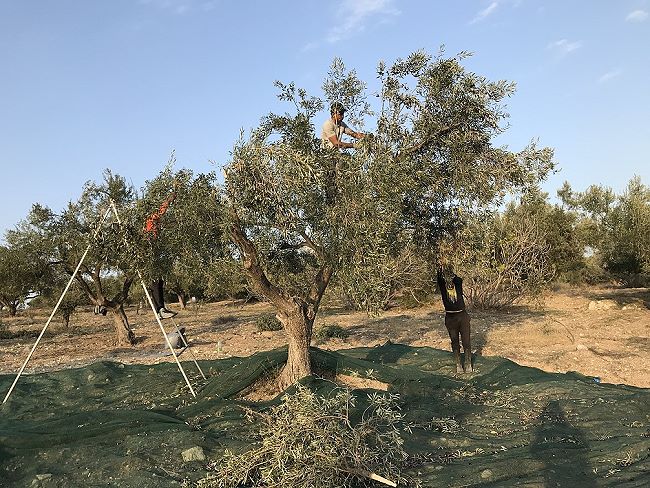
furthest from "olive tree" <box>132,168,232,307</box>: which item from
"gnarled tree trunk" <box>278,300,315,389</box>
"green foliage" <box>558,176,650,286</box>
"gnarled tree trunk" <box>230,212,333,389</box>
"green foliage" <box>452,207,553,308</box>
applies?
"green foliage" <box>558,176,650,286</box>

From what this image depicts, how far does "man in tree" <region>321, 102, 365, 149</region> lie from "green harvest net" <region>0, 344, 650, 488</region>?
4228mm

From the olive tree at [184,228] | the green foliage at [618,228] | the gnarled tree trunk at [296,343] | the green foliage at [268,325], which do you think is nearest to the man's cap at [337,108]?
the olive tree at [184,228]

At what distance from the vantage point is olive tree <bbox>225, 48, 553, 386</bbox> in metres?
8.08

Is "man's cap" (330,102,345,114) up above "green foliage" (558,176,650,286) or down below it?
above

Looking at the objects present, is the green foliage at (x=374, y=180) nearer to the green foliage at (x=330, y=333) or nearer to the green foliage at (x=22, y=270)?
the green foliage at (x=330, y=333)

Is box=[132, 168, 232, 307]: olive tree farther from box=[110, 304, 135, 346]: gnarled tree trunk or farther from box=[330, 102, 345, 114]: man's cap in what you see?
box=[110, 304, 135, 346]: gnarled tree trunk

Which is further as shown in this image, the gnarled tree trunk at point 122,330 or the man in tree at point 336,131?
the gnarled tree trunk at point 122,330

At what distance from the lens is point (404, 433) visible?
23.6ft

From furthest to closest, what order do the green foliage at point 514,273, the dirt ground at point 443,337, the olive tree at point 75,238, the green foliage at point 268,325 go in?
1. the green foliage at point 514,273
2. the green foliage at point 268,325
3. the olive tree at point 75,238
4. the dirt ground at point 443,337

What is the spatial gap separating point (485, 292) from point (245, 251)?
17018mm

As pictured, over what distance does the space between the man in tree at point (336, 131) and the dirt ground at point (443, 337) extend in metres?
5.52

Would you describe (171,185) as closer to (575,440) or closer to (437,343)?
(575,440)

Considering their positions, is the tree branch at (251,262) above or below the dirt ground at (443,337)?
above

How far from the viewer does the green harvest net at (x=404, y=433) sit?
586 cm
